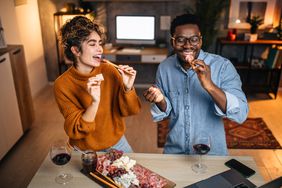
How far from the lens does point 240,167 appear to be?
151cm

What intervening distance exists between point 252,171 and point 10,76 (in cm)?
253

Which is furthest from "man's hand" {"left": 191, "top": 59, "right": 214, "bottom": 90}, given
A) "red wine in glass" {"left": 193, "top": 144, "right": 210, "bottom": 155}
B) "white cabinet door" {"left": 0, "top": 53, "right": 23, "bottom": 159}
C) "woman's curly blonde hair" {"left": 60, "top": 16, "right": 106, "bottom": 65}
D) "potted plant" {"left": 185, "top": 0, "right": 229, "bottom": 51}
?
"potted plant" {"left": 185, "top": 0, "right": 229, "bottom": 51}

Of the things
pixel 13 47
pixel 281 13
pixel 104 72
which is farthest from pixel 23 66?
pixel 281 13

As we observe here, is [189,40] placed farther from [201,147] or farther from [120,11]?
[120,11]

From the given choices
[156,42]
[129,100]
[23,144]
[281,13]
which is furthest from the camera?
[156,42]

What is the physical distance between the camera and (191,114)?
1685mm

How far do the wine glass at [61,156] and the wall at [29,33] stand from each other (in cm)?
272

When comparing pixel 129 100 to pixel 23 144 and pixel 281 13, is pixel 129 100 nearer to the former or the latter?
pixel 23 144

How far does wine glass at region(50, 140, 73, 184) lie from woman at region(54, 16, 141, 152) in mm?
77

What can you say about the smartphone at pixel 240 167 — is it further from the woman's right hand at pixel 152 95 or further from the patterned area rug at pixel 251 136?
the patterned area rug at pixel 251 136

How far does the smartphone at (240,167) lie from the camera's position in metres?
1.47

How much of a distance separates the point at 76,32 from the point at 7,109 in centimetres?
185

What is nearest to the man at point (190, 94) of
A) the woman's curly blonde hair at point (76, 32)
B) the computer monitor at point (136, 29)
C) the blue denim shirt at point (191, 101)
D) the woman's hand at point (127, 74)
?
the blue denim shirt at point (191, 101)

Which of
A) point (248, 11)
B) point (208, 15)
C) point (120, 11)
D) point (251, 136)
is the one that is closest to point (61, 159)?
point (251, 136)
